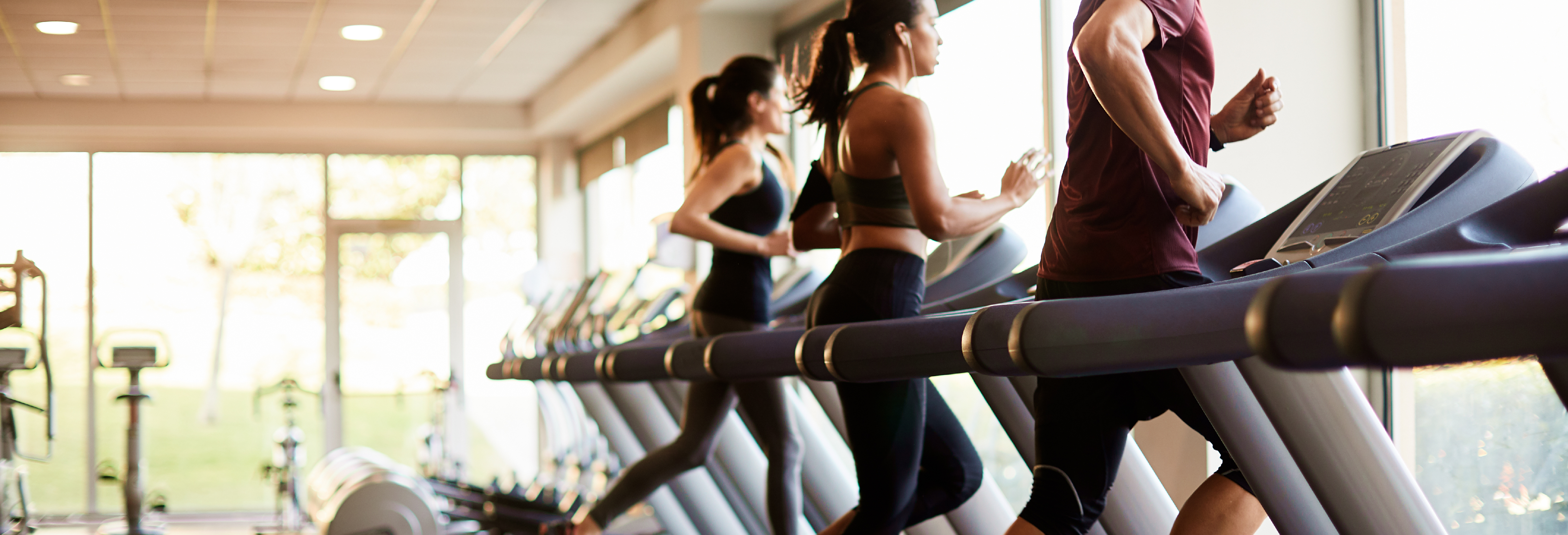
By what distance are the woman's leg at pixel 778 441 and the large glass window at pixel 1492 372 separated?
3.72 feet

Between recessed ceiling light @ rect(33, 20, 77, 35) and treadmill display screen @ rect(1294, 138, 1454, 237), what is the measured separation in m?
5.65

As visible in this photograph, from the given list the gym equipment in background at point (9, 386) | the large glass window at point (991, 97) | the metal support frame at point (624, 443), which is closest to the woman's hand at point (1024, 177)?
the large glass window at point (991, 97)

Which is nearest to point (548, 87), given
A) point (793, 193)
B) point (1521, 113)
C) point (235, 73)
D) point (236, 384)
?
point (235, 73)

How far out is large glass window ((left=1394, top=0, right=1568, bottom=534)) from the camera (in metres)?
2.24

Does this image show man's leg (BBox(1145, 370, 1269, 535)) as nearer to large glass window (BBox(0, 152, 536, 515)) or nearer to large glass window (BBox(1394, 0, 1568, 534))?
large glass window (BBox(1394, 0, 1568, 534))

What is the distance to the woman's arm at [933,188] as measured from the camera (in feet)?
5.55

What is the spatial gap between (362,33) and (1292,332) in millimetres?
5783

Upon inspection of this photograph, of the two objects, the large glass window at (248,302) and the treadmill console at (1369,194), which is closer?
the treadmill console at (1369,194)

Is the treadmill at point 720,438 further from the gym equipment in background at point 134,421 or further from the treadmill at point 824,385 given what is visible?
the gym equipment in background at point 134,421

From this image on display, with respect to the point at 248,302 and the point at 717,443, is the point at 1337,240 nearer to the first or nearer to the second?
the point at 717,443

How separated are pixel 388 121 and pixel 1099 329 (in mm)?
7514

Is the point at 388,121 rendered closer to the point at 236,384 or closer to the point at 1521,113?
the point at 236,384

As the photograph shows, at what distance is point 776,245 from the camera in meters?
2.54

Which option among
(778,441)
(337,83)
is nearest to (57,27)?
(337,83)
